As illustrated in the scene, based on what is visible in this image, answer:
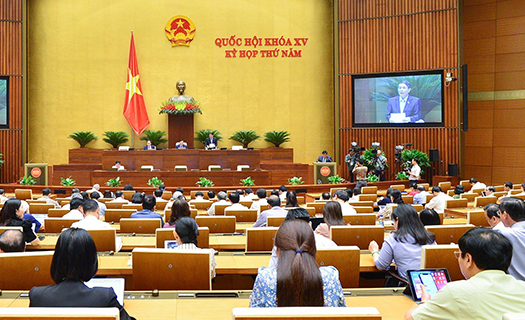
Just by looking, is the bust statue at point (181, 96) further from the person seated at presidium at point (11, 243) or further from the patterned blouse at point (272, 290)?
the patterned blouse at point (272, 290)

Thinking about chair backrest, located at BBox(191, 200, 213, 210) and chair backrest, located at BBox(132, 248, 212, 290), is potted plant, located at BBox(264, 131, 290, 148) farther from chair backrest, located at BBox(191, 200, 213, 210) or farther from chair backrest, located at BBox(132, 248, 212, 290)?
chair backrest, located at BBox(132, 248, 212, 290)

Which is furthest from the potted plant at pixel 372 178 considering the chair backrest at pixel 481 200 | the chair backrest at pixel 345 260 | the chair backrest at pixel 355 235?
the chair backrest at pixel 345 260

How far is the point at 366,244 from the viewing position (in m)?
4.25

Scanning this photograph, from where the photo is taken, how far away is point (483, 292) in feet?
5.73

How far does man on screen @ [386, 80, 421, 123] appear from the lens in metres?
14.8

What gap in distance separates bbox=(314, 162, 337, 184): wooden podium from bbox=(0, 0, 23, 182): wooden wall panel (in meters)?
9.08

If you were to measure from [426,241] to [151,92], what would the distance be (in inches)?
550

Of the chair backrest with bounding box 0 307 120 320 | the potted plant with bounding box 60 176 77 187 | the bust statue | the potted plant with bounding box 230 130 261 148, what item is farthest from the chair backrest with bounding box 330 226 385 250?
the bust statue

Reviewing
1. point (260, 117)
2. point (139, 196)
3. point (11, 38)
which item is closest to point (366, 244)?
point (139, 196)

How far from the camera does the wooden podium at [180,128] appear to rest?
50.2ft

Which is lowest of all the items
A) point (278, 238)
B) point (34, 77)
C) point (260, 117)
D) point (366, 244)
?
point (366, 244)

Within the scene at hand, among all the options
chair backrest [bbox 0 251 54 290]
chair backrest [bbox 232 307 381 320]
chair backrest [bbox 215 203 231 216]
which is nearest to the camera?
chair backrest [bbox 232 307 381 320]

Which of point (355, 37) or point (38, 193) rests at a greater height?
point (355, 37)

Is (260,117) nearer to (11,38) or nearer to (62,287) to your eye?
(11,38)
